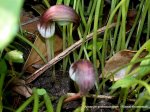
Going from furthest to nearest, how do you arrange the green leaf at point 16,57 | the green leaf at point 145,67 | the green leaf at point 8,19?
the green leaf at point 16,57 → the green leaf at point 145,67 → the green leaf at point 8,19

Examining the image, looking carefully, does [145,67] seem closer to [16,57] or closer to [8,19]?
[16,57]

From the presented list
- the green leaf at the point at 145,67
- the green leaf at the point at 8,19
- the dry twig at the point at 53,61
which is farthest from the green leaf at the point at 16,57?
the green leaf at the point at 8,19

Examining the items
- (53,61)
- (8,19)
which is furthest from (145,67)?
(8,19)

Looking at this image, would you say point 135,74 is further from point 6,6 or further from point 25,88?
point 6,6

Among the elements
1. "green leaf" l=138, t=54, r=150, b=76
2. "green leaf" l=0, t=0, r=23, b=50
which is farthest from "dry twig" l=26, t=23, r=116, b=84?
"green leaf" l=0, t=0, r=23, b=50

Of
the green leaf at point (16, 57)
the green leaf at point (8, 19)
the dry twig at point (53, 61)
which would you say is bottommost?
the dry twig at point (53, 61)

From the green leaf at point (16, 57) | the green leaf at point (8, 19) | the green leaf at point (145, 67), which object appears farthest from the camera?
the green leaf at point (16, 57)

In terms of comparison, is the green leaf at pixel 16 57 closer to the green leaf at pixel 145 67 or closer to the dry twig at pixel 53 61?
the dry twig at pixel 53 61

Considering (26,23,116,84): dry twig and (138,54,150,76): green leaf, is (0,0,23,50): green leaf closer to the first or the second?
(138,54,150,76): green leaf

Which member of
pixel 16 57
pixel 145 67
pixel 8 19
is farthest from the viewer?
pixel 16 57
